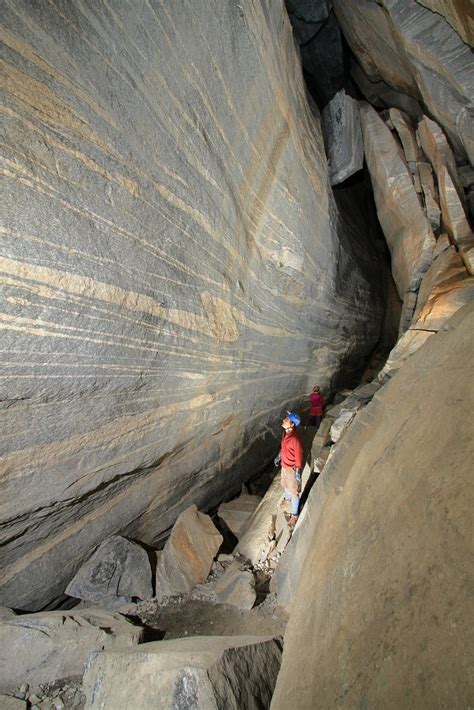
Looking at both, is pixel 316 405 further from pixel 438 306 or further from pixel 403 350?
pixel 438 306

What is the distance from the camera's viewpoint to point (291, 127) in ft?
28.0

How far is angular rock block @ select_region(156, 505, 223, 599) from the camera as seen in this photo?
617 centimetres

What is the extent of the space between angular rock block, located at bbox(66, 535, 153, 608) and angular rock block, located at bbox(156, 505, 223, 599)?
30cm

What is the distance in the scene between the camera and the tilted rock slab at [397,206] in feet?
33.0

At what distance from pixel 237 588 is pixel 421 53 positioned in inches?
440

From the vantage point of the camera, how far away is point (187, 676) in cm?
337

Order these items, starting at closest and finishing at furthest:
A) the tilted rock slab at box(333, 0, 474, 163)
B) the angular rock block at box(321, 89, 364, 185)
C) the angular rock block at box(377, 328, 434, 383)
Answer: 1. the angular rock block at box(377, 328, 434, 383)
2. the tilted rock slab at box(333, 0, 474, 163)
3. the angular rock block at box(321, 89, 364, 185)

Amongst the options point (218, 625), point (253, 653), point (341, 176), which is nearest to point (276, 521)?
point (218, 625)

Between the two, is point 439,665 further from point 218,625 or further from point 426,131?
point 426,131

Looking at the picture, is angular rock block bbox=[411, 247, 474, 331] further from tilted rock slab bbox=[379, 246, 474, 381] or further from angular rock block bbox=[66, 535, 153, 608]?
angular rock block bbox=[66, 535, 153, 608]

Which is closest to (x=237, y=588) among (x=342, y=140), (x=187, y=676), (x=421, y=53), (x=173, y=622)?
(x=173, y=622)

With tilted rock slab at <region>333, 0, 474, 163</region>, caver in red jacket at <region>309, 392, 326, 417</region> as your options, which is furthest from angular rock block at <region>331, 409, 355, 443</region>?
tilted rock slab at <region>333, 0, 474, 163</region>

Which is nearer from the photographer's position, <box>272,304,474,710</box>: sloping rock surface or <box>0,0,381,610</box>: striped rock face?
<box>272,304,474,710</box>: sloping rock surface

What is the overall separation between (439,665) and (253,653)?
2.62 m
